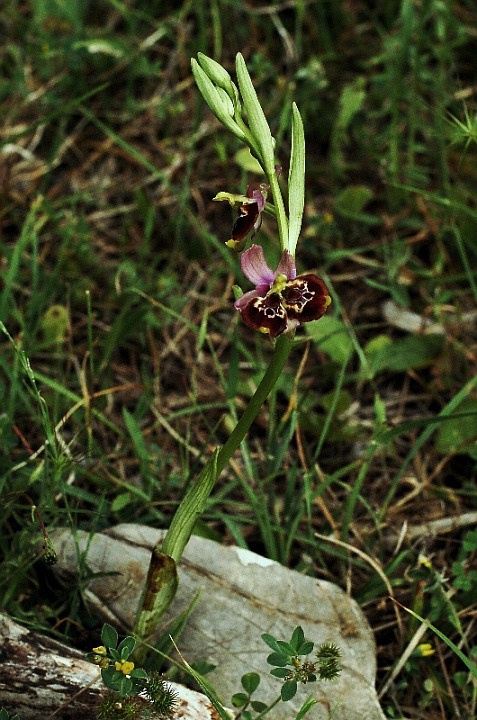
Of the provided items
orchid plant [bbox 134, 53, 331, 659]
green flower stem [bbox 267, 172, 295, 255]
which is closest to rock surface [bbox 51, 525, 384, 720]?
orchid plant [bbox 134, 53, 331, 659]

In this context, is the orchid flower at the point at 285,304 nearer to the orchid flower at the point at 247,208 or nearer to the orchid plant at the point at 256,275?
the orchid plant at the point at 256,275

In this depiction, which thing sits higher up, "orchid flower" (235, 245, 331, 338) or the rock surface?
"orchid flower" (235, 245, 331, 338)

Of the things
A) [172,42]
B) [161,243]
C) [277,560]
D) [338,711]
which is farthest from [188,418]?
[172,42]

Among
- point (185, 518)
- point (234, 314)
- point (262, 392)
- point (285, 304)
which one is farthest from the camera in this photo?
point (234, 314)

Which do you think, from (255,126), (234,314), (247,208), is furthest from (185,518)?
(234,314)

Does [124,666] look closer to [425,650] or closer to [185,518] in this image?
[185,518]

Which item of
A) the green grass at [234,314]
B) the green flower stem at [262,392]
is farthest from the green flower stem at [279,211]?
the green grass at [234,314]

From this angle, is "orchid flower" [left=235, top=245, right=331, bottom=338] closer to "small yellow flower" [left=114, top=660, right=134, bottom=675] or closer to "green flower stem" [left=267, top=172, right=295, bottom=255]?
"green flower stem" [left=267, top=172, right=295, bottom=255]
